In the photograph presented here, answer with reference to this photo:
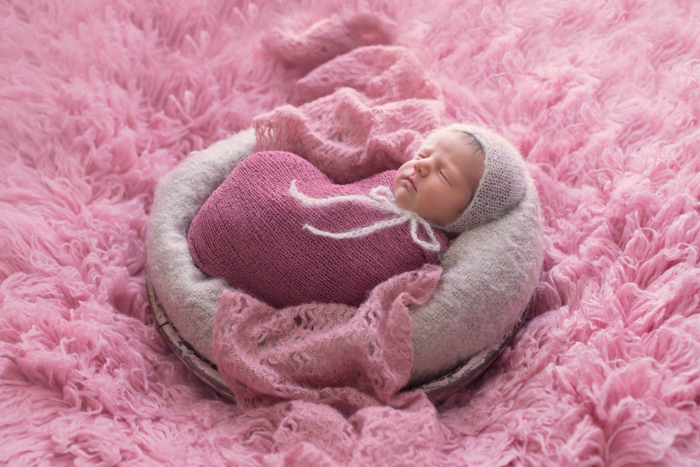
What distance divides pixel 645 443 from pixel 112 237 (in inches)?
46.7

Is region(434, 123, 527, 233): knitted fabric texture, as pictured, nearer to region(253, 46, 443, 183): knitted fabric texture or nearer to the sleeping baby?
the sleeping baby

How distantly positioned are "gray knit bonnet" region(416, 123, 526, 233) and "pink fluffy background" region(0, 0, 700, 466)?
229 millimetres

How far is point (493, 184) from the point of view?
1176mm

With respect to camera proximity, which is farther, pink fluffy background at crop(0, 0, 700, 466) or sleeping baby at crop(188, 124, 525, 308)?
sleeping baby at crop(188, 124, 525, 308)

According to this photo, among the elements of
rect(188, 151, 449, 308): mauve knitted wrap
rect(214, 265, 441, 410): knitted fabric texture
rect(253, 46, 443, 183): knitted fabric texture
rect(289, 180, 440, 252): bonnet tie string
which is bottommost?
rect(214, 265, 441, 410): knitted fabric texture

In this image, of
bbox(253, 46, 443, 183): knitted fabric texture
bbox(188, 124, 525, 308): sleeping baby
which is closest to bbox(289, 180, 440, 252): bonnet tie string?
bbox(188, 124, 525, 308): sleeping baby

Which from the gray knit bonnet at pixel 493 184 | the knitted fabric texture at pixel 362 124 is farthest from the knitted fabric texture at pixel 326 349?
the knitted fabric texture at pixel 362 124

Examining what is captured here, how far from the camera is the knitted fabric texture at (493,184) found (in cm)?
117

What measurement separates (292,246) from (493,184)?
434 millimetres

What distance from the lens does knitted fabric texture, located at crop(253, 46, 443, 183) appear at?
1.37 metres

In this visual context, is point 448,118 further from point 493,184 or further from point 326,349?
point 326,349

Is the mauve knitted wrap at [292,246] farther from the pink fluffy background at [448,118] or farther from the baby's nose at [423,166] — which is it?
the pink fluffy background at [448,118]

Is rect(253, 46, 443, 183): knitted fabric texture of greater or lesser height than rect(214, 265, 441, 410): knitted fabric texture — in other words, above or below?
above

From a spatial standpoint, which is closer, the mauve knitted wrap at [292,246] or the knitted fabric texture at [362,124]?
the mauve knitted wrap at [292,246]
